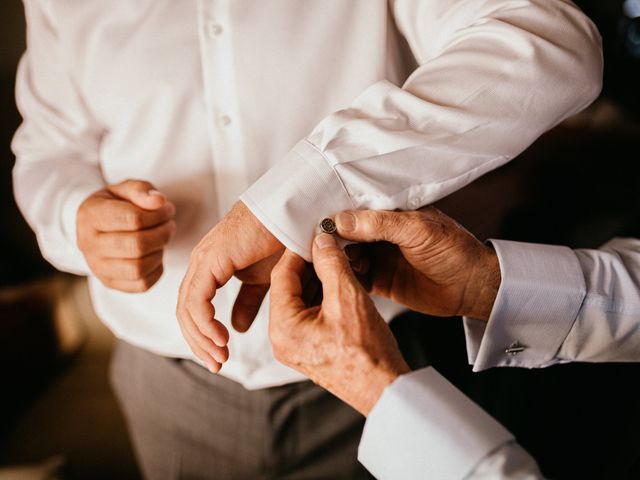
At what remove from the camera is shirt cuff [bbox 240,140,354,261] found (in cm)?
61

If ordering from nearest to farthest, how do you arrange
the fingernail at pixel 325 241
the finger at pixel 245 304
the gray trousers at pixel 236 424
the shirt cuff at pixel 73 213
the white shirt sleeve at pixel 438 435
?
1. the white shirt sleeve at pixel 438 435
2. the fingernail at pixel 325 241
3. the finger at pixel 245 304
4. the shirt cuff at pixel 73 213
5. the gray trousers at pixel 236 424

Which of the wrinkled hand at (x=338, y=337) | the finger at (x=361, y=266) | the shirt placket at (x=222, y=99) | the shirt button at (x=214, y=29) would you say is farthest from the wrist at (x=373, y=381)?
the shirt button at (x=214, y=29)

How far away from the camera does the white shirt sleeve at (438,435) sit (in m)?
0.52

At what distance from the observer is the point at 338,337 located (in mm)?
556

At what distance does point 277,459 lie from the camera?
107 cm

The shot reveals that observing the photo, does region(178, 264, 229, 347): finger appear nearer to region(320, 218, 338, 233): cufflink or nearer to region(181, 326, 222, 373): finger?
region(181, 326, 222, 373): finger

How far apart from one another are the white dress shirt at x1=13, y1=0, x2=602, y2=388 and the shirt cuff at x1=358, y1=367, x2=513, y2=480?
0.24 meters

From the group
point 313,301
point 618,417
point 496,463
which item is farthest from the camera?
point 618,417

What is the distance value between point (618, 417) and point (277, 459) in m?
0.74

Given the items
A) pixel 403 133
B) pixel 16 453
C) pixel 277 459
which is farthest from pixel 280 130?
pixel 16 453

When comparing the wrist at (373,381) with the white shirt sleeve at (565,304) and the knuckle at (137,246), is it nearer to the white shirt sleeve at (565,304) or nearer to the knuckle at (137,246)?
the white shirt sleeve at (565,304)

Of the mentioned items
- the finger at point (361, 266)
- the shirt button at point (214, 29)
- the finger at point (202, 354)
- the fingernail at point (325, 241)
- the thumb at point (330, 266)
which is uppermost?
the shirt button at point (214, 29)

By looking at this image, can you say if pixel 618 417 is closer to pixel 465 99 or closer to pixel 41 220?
pixel 465 99

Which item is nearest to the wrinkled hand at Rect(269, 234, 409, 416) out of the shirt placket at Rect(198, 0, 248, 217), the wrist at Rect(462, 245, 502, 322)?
the wrist at Rect(462, 245, 502, 322)
